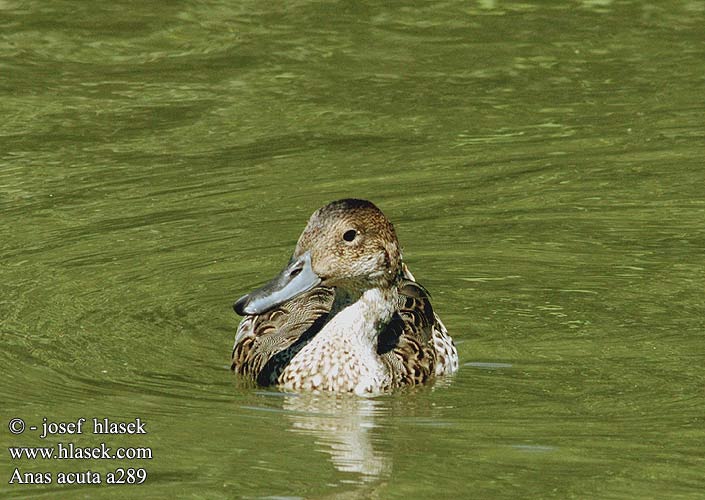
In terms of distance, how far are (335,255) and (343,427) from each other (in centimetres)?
102

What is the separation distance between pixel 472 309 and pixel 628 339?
127cm

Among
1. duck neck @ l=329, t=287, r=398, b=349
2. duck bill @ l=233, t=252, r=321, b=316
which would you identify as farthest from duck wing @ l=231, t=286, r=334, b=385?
duck bill @ l=233, t=252, r=321, b=316

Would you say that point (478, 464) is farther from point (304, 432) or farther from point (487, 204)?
point (487, 204)

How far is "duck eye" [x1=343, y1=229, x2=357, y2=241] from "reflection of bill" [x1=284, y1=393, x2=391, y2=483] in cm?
97

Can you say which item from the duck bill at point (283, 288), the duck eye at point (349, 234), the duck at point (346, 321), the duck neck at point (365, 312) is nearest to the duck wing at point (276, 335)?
the duck at point (346, 321)

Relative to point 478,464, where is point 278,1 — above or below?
above

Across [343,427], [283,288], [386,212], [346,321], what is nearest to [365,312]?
[346,321]

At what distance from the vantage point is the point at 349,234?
418 inches

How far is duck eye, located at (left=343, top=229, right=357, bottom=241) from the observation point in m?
10.6

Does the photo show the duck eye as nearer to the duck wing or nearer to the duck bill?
the duck bill

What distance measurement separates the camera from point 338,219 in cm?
1056

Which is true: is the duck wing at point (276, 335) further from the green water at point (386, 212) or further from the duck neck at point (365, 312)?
the duck neck at point (365, 312)

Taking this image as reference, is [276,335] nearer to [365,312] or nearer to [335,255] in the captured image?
[365,312]

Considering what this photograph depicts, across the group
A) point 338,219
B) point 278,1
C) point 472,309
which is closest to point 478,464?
point 338,219
